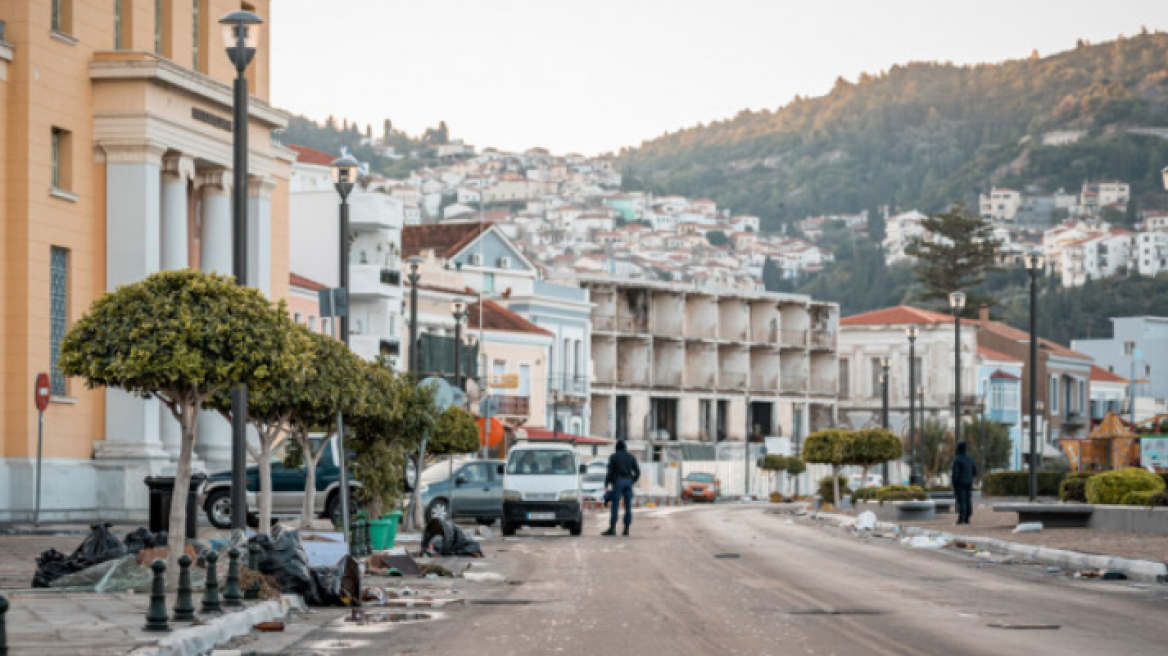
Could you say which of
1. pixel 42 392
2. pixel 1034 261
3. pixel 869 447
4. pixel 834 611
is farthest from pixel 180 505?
pixel 869 447

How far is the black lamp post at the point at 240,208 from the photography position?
21.7 m

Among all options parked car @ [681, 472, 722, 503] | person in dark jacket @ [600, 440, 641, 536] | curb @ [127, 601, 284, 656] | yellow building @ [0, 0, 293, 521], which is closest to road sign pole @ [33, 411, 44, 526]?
yellow building @ [0, 0, 293, 521]

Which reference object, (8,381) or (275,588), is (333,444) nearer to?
(8,381)

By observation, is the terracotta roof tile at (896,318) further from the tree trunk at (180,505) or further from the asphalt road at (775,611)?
the tree trunk at (180,505)

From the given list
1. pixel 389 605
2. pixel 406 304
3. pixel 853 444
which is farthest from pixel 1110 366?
pixel 389 605

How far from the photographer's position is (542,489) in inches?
1563

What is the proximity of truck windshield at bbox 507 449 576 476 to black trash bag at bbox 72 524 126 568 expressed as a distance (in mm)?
19488

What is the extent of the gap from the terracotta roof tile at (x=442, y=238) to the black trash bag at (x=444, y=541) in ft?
201

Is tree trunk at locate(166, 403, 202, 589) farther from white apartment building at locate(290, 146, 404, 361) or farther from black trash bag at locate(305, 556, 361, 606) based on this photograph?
white apartment building at locate(290, 146, 404, 361)

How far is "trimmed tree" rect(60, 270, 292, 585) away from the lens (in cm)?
1845

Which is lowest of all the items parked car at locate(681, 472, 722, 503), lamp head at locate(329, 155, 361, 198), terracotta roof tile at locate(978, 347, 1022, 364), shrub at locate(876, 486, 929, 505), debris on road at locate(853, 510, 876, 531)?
parked car at locate(681, 472, 722, 503)

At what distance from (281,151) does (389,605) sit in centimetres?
3340

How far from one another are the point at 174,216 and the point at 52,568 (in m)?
24.7

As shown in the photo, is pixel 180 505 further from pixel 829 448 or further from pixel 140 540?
pixel 829 448
